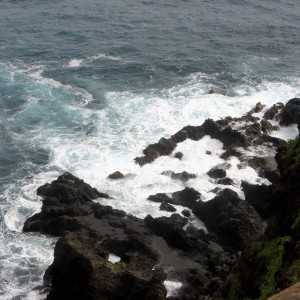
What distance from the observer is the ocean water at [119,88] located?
41.8 metres

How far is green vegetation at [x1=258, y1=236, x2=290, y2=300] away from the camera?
21.3 meters

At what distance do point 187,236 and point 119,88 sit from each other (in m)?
33.2

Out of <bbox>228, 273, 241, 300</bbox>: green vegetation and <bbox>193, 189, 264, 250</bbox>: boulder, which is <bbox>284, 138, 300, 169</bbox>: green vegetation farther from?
<bbox>193, 189, 264, 250</bbox>: boulder

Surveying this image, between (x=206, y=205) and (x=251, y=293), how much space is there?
591 inches

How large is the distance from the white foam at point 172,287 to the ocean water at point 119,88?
8.94 metres

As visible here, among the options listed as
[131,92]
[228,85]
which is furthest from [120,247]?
[228,85]

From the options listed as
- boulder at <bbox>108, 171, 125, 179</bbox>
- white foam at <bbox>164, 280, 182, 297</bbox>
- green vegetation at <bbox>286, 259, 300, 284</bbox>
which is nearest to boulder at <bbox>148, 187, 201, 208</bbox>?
boulder at <bbox>108, 171, 125, 179</bbox>

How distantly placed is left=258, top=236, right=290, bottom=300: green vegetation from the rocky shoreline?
0.20 ft

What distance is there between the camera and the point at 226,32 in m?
85.0

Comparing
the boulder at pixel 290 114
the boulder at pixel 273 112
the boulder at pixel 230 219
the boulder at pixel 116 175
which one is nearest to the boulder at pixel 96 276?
the boulder at pixel 230 219

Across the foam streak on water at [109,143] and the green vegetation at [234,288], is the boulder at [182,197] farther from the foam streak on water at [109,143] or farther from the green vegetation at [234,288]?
the green vegetation at [234,288]

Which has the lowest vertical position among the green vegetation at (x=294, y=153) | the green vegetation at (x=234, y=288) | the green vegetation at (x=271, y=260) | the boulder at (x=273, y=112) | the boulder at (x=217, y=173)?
the boulder at (x=217, y=173)

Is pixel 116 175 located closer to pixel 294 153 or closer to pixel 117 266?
pixel 117 266

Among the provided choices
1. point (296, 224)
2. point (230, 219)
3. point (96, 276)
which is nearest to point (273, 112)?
point (230, 219)
